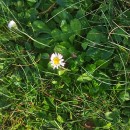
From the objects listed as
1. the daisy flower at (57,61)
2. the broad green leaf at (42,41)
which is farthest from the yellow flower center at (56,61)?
the broad green leaf at (42,41)

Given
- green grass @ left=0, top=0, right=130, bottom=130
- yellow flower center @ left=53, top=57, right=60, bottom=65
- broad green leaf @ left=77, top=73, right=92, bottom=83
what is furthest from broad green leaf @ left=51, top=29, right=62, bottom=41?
broad green leaf @ left=77, top=73, right=92, bottom=83

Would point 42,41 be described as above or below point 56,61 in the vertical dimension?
above

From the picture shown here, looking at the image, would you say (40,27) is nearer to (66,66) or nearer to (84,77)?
(66,66)

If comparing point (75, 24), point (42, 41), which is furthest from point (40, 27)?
point (75, 24)

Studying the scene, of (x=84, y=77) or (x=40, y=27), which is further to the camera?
(x=40, y=27)

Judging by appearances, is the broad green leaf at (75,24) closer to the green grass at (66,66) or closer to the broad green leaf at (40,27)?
the green grass at (66,66)

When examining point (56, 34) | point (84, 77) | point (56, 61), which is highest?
point (56, 34)

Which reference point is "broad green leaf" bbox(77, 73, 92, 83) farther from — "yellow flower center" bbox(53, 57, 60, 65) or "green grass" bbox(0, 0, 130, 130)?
"yellow flower center" bbox(53, 57, 60, 65)

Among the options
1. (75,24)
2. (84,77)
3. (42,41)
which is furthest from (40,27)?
(84,77)

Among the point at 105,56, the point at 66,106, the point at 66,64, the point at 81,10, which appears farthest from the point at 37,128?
the point at 81,10
